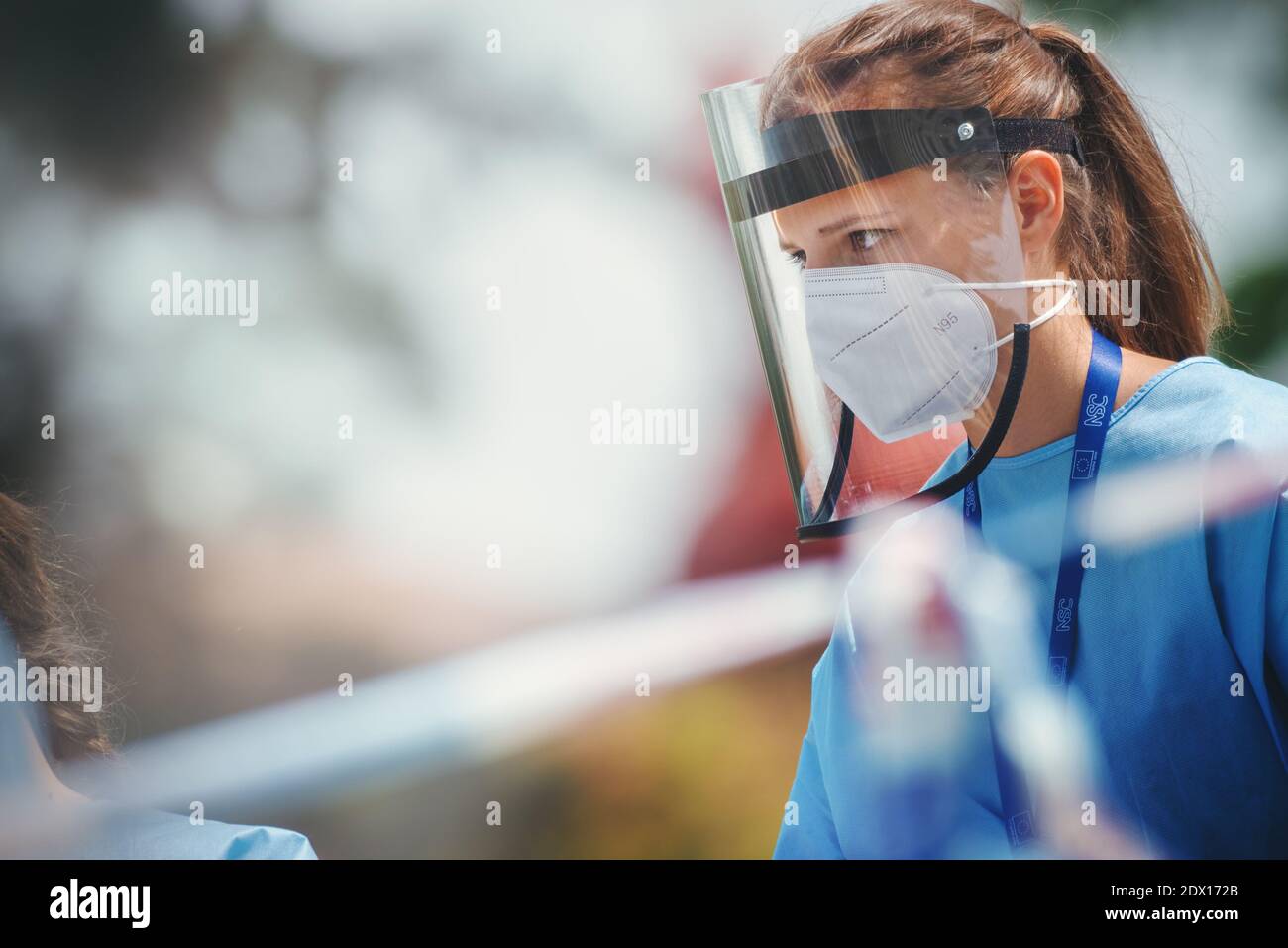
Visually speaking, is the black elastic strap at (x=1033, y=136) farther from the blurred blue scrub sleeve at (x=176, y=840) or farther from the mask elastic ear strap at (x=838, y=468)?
the blurred blue scrub sleeve at (x=176, y=840)

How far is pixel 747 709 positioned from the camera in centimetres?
203

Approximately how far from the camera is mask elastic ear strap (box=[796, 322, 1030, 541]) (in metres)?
1.75

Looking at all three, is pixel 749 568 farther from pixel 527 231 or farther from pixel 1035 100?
pixel 1035 100

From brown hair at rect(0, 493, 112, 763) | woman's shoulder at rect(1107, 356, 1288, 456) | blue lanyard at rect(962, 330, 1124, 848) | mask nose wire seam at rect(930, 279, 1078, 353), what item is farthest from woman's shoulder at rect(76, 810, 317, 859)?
woman's shoulder at rect(1107, 356, 1288, 456)

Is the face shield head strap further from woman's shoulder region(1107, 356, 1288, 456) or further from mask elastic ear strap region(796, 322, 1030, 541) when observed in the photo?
woman's shoulder region(1107, 356, 1288, 456)

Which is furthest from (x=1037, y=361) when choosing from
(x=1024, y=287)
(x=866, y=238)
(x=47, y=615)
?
(x=47, y=615)

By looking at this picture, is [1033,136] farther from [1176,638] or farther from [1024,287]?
[1176,638]

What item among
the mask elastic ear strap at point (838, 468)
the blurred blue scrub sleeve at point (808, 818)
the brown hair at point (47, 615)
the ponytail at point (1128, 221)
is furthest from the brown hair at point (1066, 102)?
the brown hair at point (47, 615)

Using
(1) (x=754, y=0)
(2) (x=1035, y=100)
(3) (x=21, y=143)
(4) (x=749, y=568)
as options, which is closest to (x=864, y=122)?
(2) (x=1035, y=100)

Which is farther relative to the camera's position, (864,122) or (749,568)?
(749,568)

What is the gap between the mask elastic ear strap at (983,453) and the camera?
1753 millimetres

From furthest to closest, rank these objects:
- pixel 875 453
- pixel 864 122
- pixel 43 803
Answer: pixel 43 803
pixel 875 453
pixel 864 122

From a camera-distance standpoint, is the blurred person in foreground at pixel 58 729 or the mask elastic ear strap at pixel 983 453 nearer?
the mask elastic ear strap at pixel 983 453

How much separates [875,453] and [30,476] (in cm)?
167
